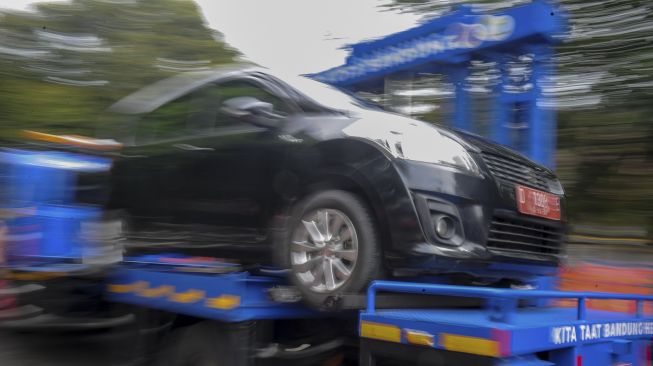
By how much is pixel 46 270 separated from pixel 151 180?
1488 mm

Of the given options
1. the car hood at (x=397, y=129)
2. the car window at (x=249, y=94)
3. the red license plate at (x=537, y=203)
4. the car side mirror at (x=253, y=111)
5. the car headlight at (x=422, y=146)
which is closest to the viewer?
the car headlight at (x=422, y=146)

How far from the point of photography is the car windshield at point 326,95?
4.02m

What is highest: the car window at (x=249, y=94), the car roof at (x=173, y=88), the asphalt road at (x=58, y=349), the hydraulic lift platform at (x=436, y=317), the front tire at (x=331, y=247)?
the car roof at (x=173, y=88)

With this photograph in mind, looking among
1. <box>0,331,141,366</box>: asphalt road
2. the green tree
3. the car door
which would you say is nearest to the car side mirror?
the car door

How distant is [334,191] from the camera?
141 inches

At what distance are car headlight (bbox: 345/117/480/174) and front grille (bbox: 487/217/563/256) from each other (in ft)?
1.16

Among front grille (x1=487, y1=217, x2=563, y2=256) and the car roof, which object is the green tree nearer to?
the car roof

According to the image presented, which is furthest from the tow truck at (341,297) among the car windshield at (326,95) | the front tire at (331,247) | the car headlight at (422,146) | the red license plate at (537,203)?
the car windshield at (326,95)

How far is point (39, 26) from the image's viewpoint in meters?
14.0

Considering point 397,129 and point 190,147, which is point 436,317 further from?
point 190,147

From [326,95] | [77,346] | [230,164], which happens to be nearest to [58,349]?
[77,346]

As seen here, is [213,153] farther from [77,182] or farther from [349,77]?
[77,182]

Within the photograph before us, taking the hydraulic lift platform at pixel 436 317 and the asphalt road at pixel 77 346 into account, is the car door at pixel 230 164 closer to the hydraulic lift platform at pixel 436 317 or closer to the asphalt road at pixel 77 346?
the hydraulic lift platform at pixel 436 317

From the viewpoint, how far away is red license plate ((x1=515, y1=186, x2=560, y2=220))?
12.1 feet
